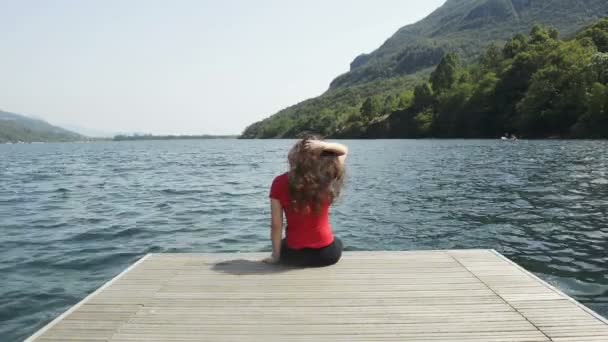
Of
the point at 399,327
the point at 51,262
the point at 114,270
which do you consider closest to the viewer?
the point at 399,327

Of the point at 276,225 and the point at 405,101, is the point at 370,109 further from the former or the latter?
the point at 276,225

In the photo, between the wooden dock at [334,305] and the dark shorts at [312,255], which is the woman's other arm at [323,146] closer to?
the dark shorts at [312,255]

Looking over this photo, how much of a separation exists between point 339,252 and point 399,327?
2.36 meters

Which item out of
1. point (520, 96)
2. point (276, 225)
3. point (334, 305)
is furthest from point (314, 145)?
point (520, 96)

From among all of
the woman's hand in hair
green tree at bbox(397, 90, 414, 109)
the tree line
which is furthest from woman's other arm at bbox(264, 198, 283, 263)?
green tree at bbox(397, 90, 414, 109)

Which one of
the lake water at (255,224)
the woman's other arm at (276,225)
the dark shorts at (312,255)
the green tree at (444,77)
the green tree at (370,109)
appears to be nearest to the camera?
the woman's other arm at (276,225)

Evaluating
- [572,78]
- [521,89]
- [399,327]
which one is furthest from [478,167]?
[521,89]

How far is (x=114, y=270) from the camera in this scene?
1122 centimetres

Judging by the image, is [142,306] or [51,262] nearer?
[142,306]

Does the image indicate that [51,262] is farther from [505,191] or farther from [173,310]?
[505,191]

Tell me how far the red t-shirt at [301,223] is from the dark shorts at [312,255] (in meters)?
0.07


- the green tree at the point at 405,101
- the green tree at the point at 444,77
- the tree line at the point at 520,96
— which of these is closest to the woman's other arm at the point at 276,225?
the tree line at the point at 520,96

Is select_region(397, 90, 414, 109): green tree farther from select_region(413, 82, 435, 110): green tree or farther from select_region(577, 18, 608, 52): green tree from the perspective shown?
select_region(577, 18, 608, 52): green tree

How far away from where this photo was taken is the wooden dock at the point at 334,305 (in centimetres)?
502
